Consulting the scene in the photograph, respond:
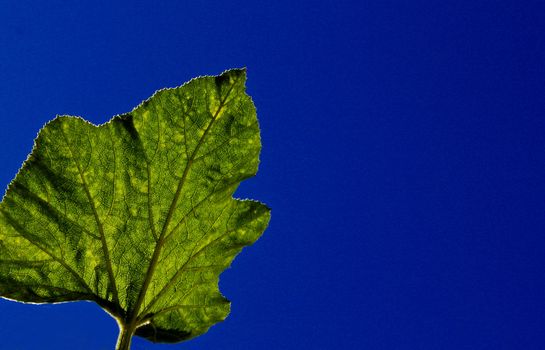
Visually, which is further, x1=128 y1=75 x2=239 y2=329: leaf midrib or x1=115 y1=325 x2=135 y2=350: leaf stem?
x1=128 y1=75 x2=239 y2=329: leaf midrib

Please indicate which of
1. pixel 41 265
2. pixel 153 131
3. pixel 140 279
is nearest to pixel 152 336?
pixel 140 279

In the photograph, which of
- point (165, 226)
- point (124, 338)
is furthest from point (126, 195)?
point (124, 338)

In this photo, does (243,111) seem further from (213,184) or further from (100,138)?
(100,138)

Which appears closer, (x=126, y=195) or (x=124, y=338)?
(x=124, y=338)

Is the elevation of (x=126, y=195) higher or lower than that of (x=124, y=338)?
higher

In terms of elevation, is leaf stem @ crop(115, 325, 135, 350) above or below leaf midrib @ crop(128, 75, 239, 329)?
below

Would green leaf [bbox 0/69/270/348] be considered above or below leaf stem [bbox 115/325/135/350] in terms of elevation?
above

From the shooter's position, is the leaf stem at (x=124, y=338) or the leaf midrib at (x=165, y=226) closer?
the leaf stem at (x=124, y=338)

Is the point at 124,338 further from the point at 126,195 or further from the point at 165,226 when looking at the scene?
the point at 126,195

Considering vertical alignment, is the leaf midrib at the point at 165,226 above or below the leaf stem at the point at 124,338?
above
